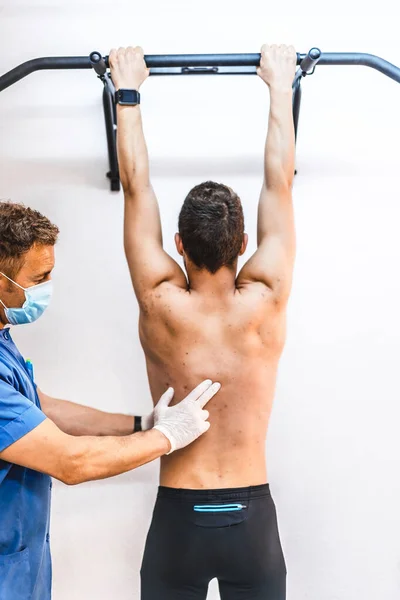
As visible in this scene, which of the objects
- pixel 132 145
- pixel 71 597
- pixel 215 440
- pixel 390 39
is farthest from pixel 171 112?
pixel 71 597

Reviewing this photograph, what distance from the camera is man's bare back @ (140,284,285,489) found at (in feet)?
5.02

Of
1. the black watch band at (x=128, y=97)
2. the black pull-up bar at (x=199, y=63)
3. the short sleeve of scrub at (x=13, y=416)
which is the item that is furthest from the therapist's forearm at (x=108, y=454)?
the black pull-up bar at (x=199, y=63)

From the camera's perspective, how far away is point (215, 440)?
5.07 ft

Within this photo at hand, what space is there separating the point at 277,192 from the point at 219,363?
1.56 ft

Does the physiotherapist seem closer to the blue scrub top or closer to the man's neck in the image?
the blue scrub top

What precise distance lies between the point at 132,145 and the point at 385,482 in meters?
1.44

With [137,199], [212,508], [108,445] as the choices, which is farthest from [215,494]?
[137,199]

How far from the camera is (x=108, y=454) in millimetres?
1396

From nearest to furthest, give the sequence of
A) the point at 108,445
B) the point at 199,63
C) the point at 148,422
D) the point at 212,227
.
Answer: the point at 108,445, the point at 212,227, the point at 199,63, the point at 148,422

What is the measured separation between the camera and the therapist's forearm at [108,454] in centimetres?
136

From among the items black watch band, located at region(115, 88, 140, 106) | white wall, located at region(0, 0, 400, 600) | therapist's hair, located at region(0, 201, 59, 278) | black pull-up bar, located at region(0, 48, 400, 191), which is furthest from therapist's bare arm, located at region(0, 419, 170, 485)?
black pull-up bar, located at region(0, 48, 400, 191)

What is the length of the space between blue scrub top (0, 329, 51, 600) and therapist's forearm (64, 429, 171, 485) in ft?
0.39

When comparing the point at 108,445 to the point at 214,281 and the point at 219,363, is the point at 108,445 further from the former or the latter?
the point at 214,281

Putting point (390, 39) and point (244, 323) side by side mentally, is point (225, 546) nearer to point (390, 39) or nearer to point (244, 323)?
point (244, 323)
